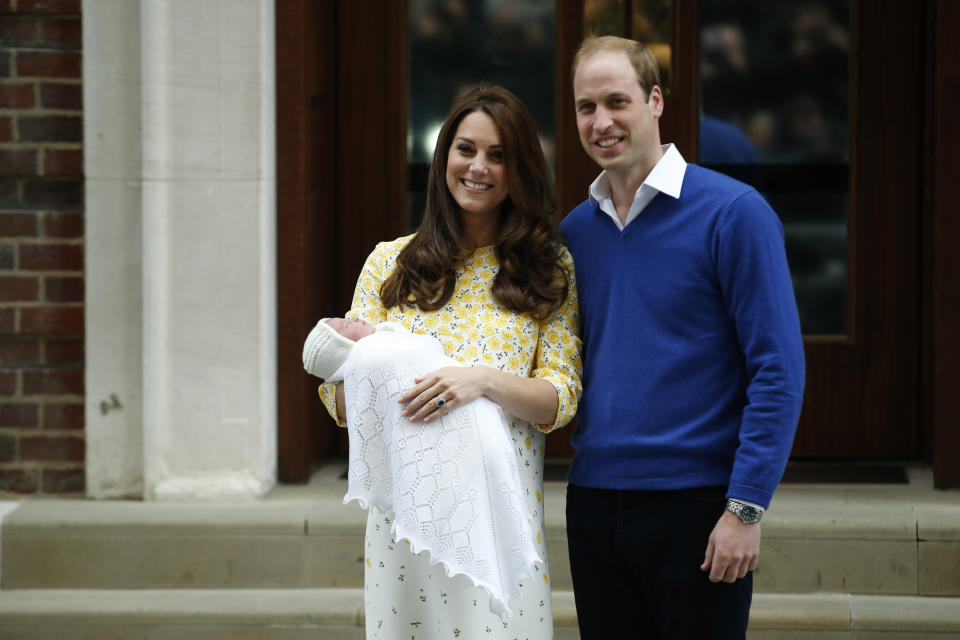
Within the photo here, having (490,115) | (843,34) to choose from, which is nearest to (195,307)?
(490,115)

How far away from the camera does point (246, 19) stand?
4.51m

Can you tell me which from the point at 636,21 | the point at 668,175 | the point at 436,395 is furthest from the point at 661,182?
the point at 636,21

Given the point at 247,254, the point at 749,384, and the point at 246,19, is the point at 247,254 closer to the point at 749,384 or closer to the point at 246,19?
the point at 246,19

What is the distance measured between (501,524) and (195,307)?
7.72 ft

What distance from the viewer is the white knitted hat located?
2.65 meters

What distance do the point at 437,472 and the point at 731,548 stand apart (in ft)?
2.11

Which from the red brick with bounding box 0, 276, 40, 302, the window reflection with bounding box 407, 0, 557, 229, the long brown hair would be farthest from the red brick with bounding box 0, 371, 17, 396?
the long brown hair

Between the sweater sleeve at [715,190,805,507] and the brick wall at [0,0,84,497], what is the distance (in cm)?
301

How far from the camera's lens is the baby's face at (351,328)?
106 inches

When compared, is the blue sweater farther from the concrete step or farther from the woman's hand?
the concrete step

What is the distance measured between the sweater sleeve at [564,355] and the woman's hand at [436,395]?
0.23 meters

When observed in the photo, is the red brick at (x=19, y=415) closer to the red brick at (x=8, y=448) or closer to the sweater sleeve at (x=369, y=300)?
the red brick at (x=8, y=448)

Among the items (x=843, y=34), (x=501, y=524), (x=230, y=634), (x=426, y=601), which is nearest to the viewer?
(x=501, y=524)

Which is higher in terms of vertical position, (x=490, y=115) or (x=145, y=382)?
(x=490, y=115)
